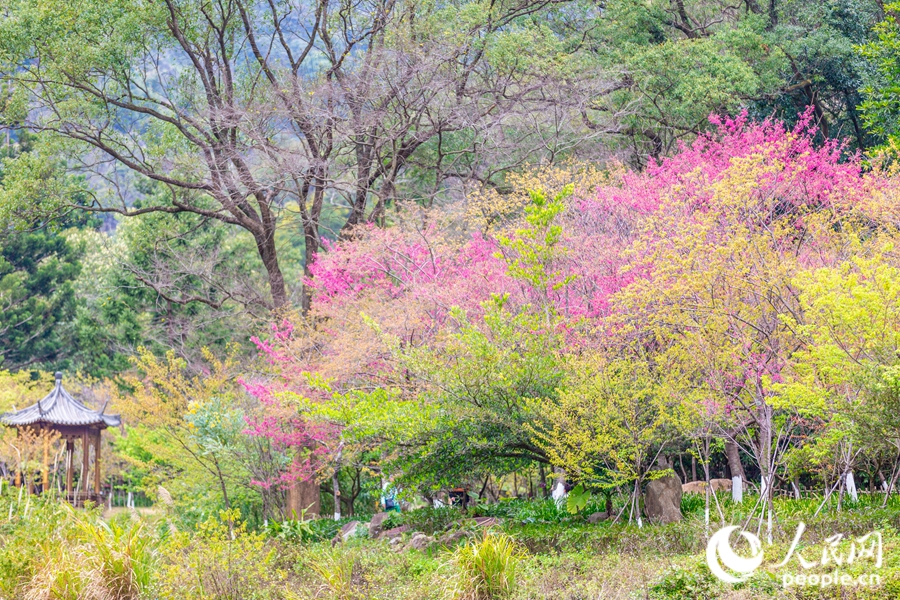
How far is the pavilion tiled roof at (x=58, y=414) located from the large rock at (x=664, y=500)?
15.6m

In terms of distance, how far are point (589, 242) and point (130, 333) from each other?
61.8ft

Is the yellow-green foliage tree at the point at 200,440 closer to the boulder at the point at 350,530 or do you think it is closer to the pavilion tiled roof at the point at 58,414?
the pavilion tiled roof at the point at 58,414

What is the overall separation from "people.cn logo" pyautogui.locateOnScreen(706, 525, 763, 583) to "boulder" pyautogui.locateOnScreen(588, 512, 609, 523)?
2.79 m

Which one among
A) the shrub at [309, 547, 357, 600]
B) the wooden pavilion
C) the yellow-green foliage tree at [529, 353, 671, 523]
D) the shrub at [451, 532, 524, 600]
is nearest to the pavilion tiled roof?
the wooden pavilion

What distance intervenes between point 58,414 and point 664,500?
16.5 m

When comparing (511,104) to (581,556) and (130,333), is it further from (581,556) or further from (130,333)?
(130,333)

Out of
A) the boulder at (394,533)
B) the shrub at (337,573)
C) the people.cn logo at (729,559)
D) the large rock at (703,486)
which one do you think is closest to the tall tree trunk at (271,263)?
the boulder at (394,533)

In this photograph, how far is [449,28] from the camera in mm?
16406

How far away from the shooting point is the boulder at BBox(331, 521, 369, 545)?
12.1 m

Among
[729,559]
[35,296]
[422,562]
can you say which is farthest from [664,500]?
[35,296]

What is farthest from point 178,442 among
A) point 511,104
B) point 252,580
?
point 252,580

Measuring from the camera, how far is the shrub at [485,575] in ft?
23.6

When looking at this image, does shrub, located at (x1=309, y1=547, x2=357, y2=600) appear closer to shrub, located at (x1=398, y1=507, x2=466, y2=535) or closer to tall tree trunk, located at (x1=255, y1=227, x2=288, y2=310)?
shrub, located at (x1=398, y1=507, x2=466, y2=535)

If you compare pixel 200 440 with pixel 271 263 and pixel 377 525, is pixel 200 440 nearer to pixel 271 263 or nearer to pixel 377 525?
pixel 377 525
